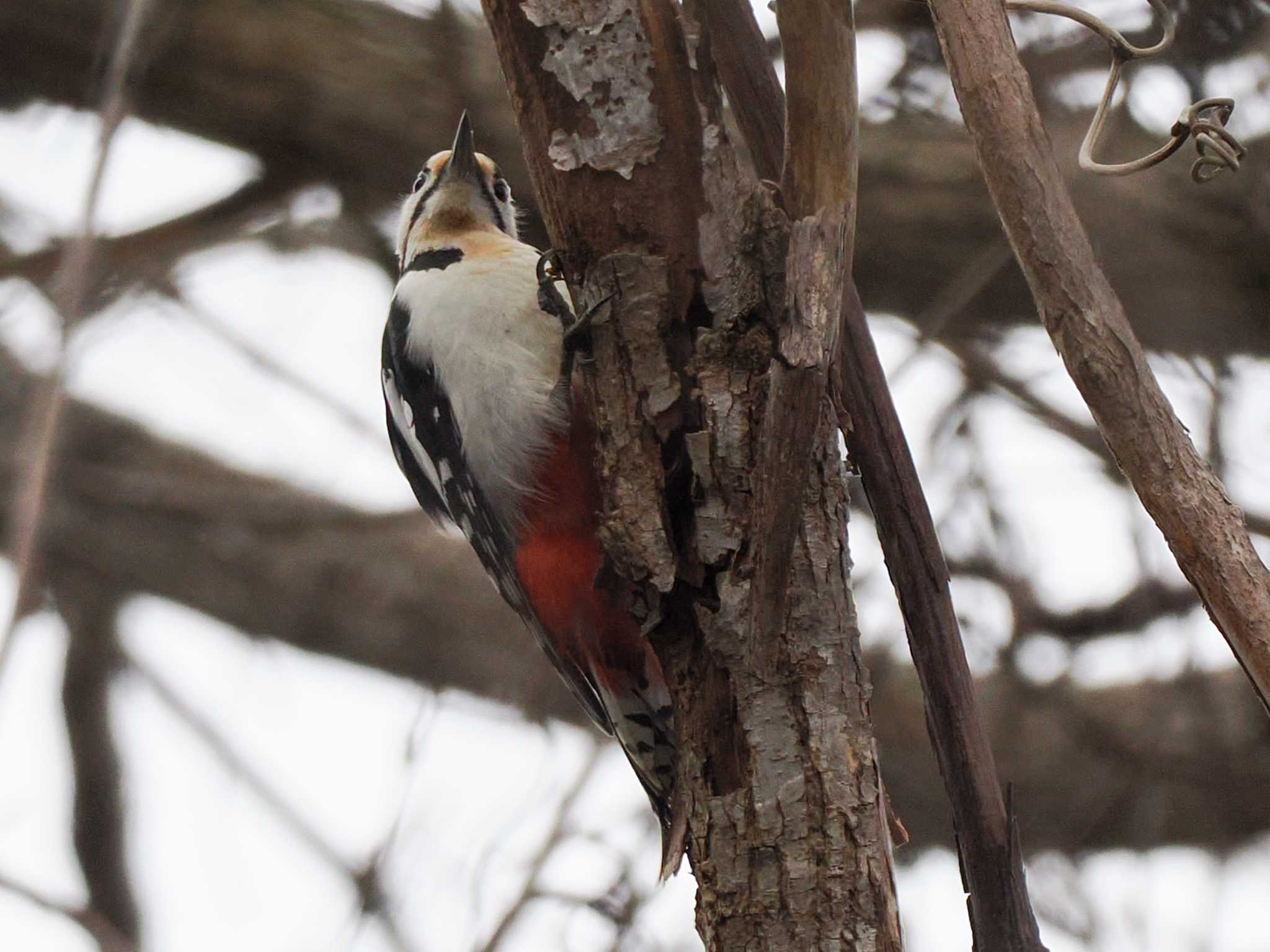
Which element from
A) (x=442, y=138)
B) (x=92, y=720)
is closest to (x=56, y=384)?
(x=442, y=138)

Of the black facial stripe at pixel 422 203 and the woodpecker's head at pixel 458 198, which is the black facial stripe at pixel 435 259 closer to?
the woodpecker's head at pixel 458 198

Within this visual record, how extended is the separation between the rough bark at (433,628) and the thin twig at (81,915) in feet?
4.92

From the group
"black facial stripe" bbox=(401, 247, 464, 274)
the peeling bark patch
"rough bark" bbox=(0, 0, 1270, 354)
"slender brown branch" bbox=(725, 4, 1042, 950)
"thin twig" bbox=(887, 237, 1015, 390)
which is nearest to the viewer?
"slender brown branch" bbox=(725, 4, 1042, 950)

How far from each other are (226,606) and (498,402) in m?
2.13

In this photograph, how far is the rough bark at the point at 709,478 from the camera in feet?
5.96

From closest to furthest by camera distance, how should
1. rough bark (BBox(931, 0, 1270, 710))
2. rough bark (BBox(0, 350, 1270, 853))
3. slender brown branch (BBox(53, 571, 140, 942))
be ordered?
rough bark (BBox(931, 0, 1270, 710)) < rough bark (BBox(0, 350, 1270, 853)) < slender brown branch (BBox(53, 571, 140, 942))

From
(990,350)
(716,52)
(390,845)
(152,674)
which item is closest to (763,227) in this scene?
(716,52)

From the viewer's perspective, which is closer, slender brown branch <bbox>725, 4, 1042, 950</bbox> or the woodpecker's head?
slender brown branch <bbox>725, 4, 1042, 950</bbox>

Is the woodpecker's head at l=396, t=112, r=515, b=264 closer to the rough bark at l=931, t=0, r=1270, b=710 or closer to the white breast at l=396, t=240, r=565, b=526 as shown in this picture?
the white breast at l=396, t=240, r=565, b=526

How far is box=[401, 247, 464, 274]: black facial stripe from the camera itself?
345 centimetres

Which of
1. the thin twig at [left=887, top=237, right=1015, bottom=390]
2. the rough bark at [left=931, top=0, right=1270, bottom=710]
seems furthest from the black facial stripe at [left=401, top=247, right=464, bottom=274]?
the rough bark at [left=931, top=0, right=1270, bottom=710]

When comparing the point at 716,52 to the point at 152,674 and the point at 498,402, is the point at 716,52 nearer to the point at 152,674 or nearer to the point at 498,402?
the point at 498,402

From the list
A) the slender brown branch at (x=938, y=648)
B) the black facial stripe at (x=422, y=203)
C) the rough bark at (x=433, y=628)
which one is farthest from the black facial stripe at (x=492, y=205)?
the slender brown branch at (x=938, y=648)

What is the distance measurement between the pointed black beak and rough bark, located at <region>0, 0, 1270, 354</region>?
411mm
